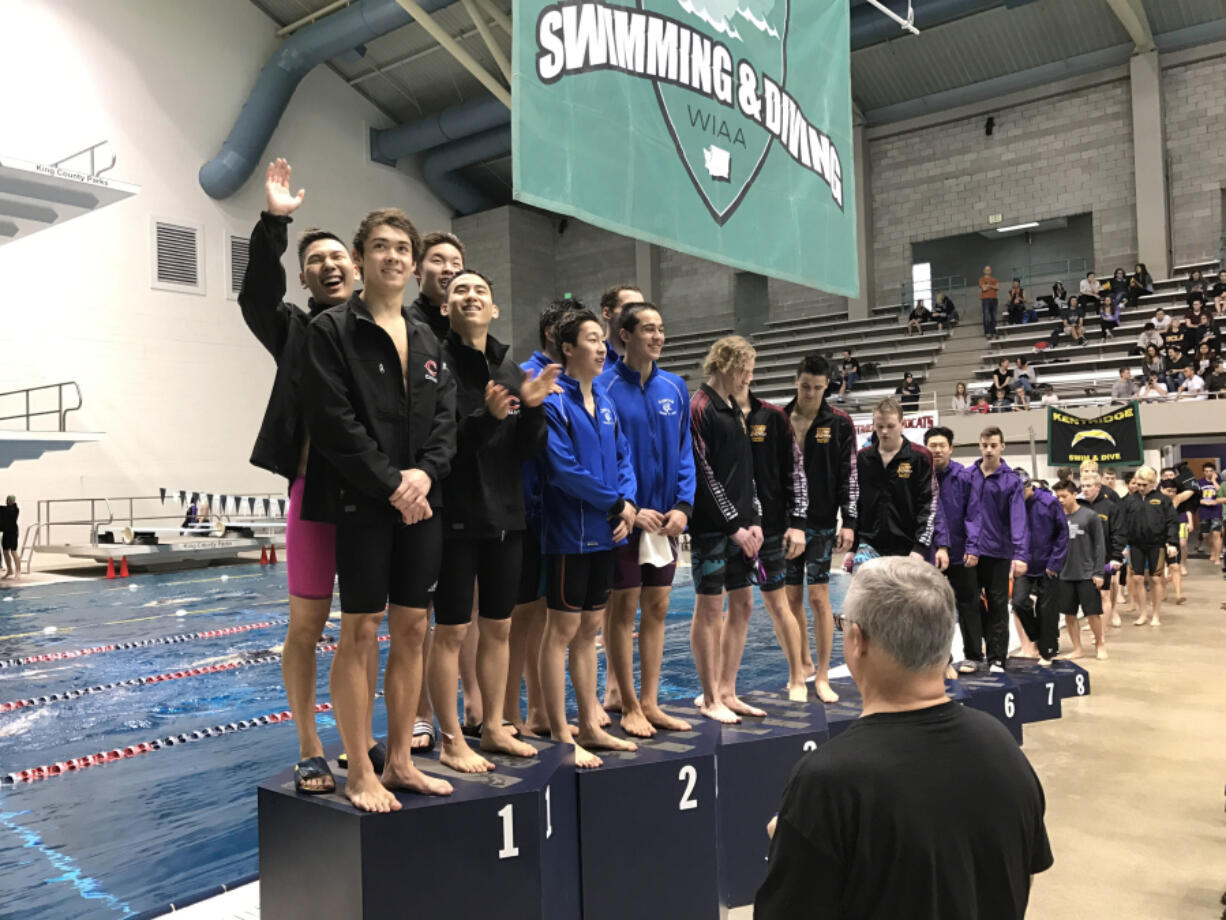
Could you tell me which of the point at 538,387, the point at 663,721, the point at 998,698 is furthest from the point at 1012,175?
the point at 538,387

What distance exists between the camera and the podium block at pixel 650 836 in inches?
116

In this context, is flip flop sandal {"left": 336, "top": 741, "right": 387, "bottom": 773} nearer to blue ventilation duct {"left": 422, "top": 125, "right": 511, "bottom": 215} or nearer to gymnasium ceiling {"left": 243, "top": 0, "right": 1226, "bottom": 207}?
gymnasium ceiling {"left": 243, "top": 0, "right": 1226, "bottom": 207}

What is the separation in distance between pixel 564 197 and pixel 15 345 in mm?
17900

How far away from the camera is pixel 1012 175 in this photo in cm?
2055

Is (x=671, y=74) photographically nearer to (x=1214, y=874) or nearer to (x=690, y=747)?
(x=690, y=747)

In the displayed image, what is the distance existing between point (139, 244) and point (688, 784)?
1941 cm

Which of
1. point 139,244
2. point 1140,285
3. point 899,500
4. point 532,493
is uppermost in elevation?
point 139,244

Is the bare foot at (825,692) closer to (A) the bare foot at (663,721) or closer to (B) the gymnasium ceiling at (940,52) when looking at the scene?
(A) the bare foot at (663,721)

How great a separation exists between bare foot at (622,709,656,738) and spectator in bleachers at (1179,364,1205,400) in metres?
14.1

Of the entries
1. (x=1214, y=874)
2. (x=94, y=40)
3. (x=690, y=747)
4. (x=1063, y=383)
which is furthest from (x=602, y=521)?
(x=94, y=40)

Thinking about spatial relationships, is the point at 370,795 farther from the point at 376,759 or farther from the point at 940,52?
the point at 940,52

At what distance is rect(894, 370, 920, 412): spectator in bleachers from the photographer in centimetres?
1689

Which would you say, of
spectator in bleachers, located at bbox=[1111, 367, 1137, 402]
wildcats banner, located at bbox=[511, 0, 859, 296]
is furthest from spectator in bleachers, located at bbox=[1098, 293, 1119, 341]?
wildcats banner, located at bbox=[511, 0, 859, 296]

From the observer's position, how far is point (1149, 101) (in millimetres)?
18359
